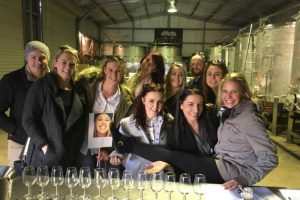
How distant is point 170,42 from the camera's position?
14.8 m

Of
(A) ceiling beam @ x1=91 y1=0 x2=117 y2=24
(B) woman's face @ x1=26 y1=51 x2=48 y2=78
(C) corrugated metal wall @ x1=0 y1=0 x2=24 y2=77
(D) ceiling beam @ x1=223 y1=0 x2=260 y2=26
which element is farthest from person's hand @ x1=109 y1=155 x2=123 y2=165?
(D) ceiling beam @ x1=223 y1=0 x2=260 y2=26

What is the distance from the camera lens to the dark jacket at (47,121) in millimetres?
2203

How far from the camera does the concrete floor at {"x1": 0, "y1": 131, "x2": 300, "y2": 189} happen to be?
4406 mm

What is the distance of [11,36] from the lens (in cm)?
679

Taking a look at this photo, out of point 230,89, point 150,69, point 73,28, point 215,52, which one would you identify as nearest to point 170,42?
point 215,52

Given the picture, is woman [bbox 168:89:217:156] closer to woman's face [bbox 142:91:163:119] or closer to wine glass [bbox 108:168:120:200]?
woman's face [bbox 142:91:163:119]

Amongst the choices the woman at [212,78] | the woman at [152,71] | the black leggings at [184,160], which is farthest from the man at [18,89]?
the woman at [212,78]

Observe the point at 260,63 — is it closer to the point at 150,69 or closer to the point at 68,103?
the point at 150,69

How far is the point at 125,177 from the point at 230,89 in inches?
36.6

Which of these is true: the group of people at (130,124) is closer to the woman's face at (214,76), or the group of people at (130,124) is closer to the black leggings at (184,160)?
the black leggings at (184,160)

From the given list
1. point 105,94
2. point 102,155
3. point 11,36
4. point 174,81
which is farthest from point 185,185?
point 11,36

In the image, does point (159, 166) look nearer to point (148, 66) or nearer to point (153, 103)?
point (153, 103)

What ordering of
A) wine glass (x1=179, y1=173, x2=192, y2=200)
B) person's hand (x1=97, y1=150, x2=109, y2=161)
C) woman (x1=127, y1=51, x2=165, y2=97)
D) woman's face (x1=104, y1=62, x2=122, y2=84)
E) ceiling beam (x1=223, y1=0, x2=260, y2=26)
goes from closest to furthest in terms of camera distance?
wine glass (x1=179, y1=173, x2=192, y2=200) < person's hand (x1=97, y1=150, x2=109, y2=161) < woman's face (x1=104, y1=62, x2=122, y2=84) < woman (x1=127, y1=51, x2=165, y2=97) < ceiling beam (x1=223, y1=0, x2=260, y2=26)

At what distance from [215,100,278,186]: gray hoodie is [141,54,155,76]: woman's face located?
114 cm
